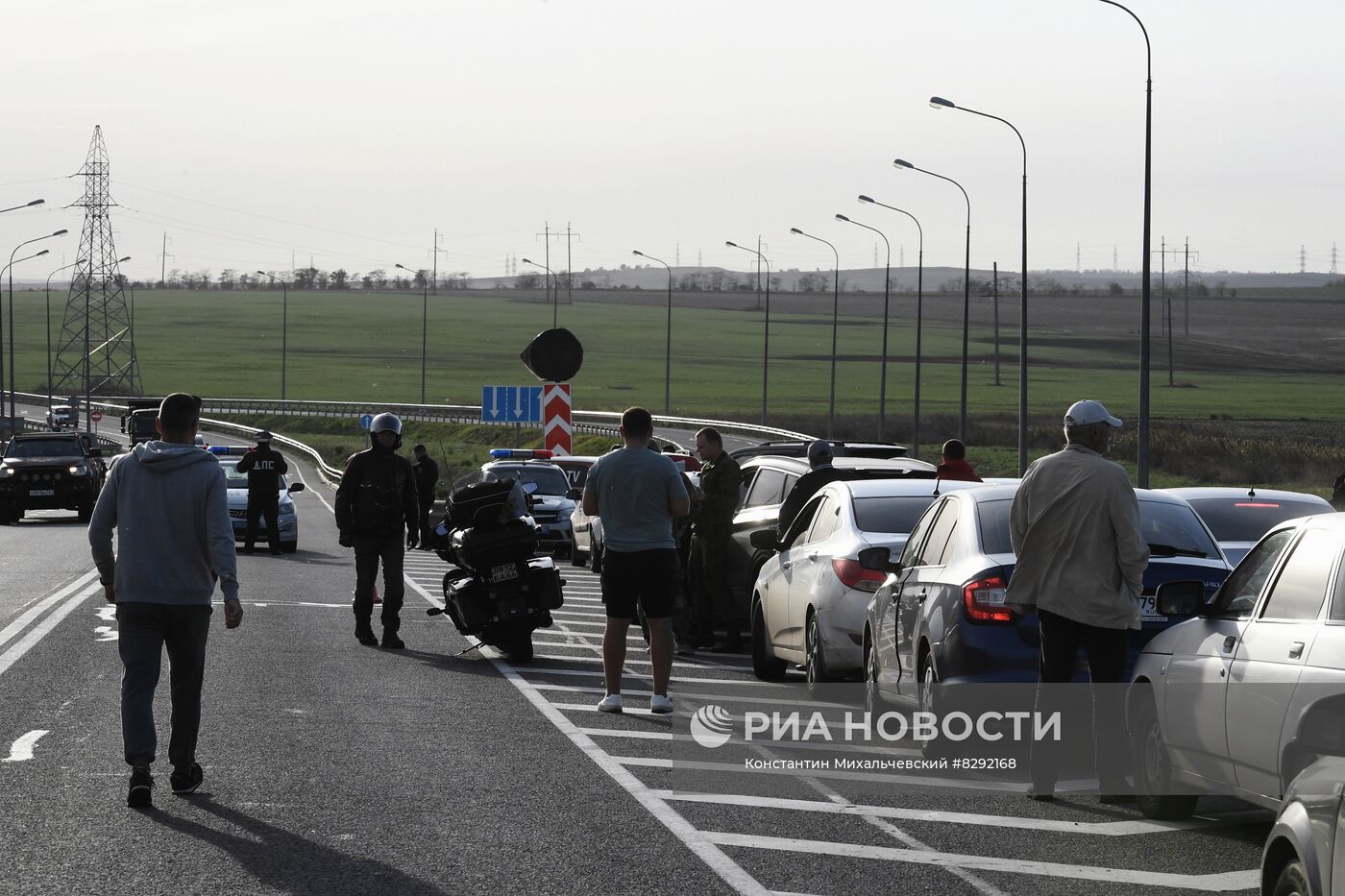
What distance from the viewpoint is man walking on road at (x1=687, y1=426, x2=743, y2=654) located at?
1570cm

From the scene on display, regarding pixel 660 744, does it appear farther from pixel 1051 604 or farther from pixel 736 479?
pixel 736 479

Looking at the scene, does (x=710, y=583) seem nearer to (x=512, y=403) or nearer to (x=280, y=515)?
(x=280, y=515)

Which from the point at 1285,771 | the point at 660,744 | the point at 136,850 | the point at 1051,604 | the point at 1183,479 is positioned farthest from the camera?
the point at 1183,479

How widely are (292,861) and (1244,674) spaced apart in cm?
374

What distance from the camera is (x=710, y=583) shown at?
16047 mm

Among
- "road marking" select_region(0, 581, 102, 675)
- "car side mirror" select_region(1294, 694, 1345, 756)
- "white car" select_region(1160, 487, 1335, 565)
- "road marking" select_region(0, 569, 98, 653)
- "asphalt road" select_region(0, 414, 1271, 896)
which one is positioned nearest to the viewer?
"car side mirror" select_region(1294, 694, 1345, 756)

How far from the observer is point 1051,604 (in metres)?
9.08

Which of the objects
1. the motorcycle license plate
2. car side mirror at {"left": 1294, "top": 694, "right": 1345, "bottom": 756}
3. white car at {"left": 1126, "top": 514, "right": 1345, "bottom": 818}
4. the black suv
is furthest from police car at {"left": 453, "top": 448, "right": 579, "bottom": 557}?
car side mirror at {"left": 1294, "top": 694, "right": 1345, "bottom": 756}

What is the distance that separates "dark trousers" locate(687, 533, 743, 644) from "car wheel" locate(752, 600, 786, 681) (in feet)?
5.69

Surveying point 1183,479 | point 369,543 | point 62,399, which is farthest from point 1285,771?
point 62,399

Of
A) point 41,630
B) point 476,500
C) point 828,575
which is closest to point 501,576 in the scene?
point 476,500

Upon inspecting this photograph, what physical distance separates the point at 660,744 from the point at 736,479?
519 cm

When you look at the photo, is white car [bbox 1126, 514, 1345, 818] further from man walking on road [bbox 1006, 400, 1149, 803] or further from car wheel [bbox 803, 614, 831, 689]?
car wheel [bbox 803, 614, 831, 689]

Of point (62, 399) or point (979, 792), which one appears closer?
point (979, 792)
